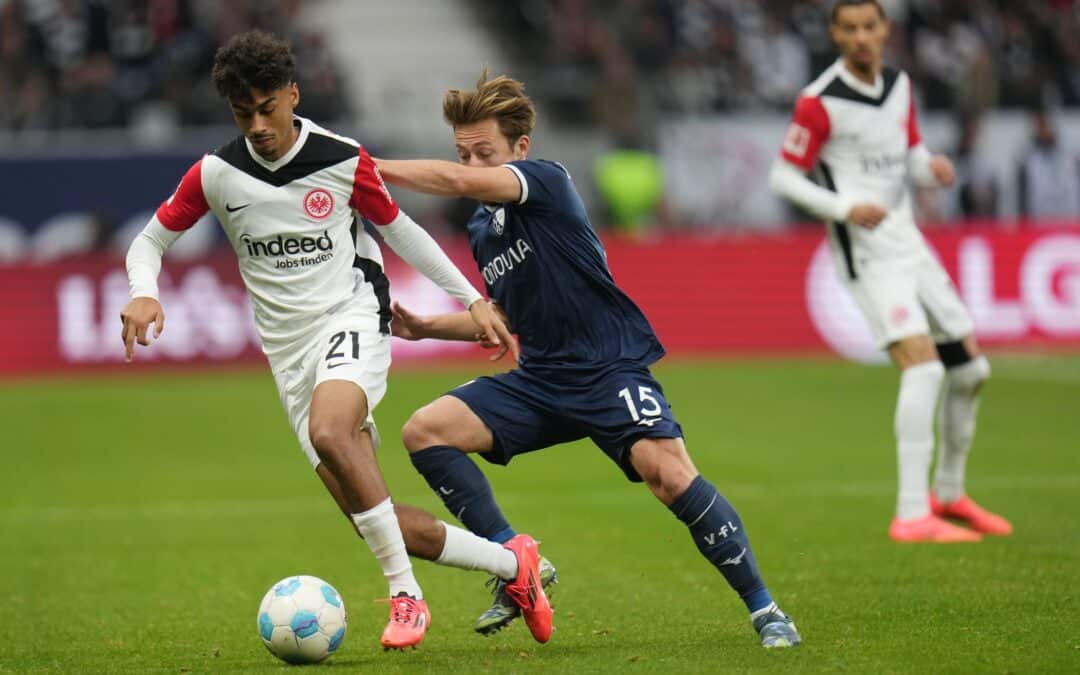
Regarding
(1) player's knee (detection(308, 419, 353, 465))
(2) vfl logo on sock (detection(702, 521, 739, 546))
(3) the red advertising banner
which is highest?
(1) player's knee (detection(308, 419, 353, 465))

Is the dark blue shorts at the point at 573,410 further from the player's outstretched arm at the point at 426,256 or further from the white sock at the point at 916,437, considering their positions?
the white sock at the point at 916,437

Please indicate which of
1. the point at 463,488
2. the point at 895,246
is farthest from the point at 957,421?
the point at 463,488

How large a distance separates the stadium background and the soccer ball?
552 centimetres

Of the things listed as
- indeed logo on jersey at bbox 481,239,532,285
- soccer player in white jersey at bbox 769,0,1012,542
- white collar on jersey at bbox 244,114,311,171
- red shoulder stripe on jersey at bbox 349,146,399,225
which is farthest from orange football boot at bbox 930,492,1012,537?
white collar on jersey at bbox 244,114,311,171

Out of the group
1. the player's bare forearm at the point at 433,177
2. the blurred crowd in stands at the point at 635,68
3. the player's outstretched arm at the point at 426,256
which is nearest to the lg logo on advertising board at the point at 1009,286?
the blurred crowd in stands at the point at 635,68

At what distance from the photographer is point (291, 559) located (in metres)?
8.60

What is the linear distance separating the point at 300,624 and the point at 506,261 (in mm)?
1588

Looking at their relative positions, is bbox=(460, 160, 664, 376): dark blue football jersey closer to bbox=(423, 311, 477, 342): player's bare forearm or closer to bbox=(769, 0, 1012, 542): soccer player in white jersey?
bbox=(423, 311, 477, 342): player's bare forearm

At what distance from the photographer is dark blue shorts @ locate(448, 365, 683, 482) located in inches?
242

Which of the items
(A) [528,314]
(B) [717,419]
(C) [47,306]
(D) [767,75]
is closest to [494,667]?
(A) [528,314]

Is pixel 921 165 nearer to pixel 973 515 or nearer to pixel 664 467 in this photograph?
pixel 973 515

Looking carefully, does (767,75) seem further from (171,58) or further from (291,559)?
(291,559)

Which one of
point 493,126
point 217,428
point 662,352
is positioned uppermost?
point 493,126

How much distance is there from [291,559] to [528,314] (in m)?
2.74
